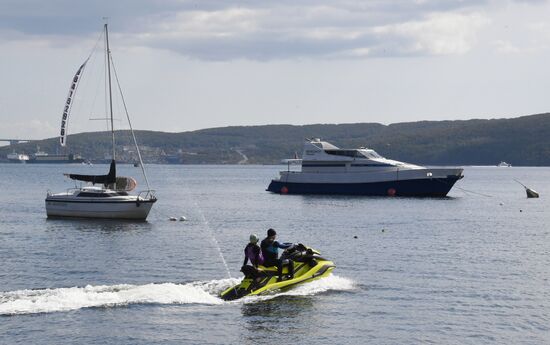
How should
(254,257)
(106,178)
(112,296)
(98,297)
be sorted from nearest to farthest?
(98,297) → (112,296) → (254,257) → (106,178)

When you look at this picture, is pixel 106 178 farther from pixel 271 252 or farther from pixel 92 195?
pixel 271 252

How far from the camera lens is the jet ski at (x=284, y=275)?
102 feet

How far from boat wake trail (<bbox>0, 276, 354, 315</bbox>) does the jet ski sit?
301mm

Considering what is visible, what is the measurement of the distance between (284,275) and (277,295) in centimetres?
104

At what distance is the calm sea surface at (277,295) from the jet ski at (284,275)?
0.46 metres

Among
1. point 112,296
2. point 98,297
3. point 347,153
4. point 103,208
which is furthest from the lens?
point 347,153

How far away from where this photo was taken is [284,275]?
32.5m

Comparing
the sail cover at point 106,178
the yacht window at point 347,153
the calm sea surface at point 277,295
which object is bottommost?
the calm sea surface at point 277,295

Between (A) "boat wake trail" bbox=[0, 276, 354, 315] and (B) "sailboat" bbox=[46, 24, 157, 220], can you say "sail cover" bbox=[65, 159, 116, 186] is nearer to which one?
(B) "sailboat" bbox=[46, 24, 157, 220]

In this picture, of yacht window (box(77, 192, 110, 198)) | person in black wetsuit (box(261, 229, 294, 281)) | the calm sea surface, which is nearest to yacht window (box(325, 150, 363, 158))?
the calm sea surface

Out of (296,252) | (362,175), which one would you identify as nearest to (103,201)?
(296,252)

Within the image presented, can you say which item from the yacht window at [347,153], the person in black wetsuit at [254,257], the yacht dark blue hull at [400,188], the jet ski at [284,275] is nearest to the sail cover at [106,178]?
the jet ski at [284,275]

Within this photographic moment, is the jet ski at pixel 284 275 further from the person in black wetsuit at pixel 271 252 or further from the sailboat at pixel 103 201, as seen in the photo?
the sailboat at pixel 103 201

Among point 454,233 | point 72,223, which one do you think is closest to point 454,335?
point 454,233
